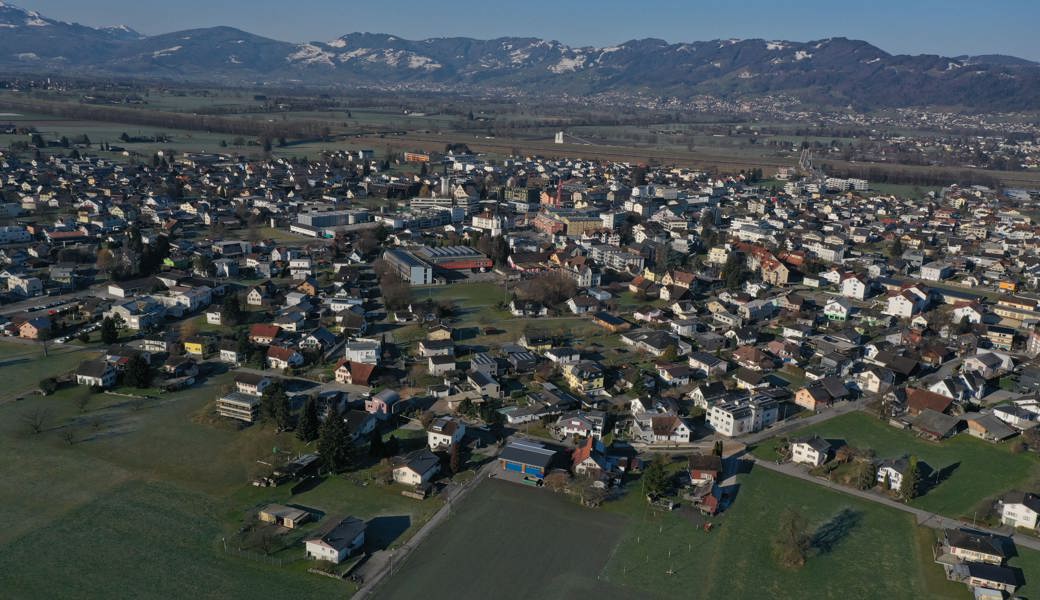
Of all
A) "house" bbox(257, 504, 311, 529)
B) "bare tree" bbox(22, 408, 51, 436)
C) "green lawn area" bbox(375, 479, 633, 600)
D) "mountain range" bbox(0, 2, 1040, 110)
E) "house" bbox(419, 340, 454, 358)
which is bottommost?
"green lawn area" bbox(375, 479, 633, 600)

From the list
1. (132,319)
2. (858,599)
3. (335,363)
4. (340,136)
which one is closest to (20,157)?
(340,136)

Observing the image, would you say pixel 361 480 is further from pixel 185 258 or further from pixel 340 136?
pixel 340 136

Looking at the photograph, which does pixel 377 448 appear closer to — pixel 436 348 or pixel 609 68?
pixel 436 348

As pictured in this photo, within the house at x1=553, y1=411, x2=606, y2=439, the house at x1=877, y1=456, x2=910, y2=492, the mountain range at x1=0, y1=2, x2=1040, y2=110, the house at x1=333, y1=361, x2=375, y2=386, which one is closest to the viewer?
the house at x1=877, y1=456, x2=910, y2=492

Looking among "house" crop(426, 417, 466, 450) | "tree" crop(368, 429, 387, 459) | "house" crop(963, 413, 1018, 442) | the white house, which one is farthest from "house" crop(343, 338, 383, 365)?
the white house

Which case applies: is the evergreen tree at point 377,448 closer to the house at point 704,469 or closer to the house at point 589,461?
the house at point 589,461

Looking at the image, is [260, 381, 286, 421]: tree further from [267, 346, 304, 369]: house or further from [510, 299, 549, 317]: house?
[510, 299, 549, 317]: house

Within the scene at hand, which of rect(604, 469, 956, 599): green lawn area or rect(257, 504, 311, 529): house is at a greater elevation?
rect(257, 504, 311, 529): house

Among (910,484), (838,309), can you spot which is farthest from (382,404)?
(838,309)
